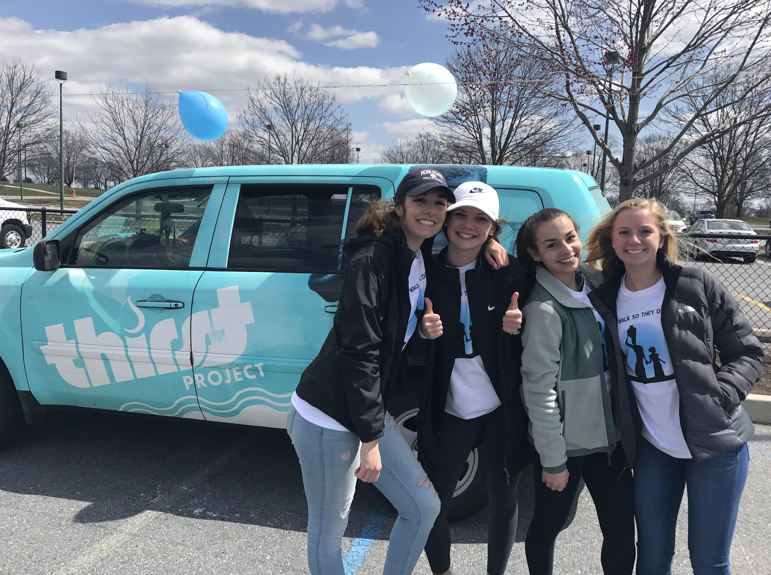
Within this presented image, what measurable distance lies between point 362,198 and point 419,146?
Answer: 97.6 feet

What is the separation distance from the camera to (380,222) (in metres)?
1.86

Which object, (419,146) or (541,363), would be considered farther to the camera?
(419,146)

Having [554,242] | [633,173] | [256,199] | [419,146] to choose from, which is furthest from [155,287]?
→ [419,146]

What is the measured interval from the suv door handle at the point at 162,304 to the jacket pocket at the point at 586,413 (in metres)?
2.09

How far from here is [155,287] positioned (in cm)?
305

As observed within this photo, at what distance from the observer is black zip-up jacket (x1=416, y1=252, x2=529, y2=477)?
77.5 inches

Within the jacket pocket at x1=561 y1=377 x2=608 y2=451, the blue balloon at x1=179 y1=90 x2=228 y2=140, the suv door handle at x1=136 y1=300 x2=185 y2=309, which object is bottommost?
the jacket pocket at x1=561 y1=377 x2=608 y2=451

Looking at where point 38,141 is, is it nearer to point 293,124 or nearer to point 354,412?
point 293,124

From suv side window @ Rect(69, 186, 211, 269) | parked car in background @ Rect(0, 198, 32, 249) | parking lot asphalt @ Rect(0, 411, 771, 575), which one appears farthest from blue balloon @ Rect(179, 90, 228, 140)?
parked car in background @ Rect(0, 198, 32, 249)

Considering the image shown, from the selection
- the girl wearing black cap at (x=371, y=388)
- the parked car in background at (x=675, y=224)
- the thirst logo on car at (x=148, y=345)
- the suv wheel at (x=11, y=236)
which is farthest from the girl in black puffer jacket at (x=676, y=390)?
the suv wheel at (x=11, y=236)

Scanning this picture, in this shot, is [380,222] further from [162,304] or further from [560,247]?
[162,304]

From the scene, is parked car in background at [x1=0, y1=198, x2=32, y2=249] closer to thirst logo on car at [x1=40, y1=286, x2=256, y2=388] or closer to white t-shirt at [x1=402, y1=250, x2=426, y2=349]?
thirst logo on car at [x1=40, y1=286, x2=256, y2=388]

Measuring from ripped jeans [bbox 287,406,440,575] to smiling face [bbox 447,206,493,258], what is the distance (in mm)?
701

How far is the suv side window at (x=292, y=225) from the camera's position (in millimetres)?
2941
